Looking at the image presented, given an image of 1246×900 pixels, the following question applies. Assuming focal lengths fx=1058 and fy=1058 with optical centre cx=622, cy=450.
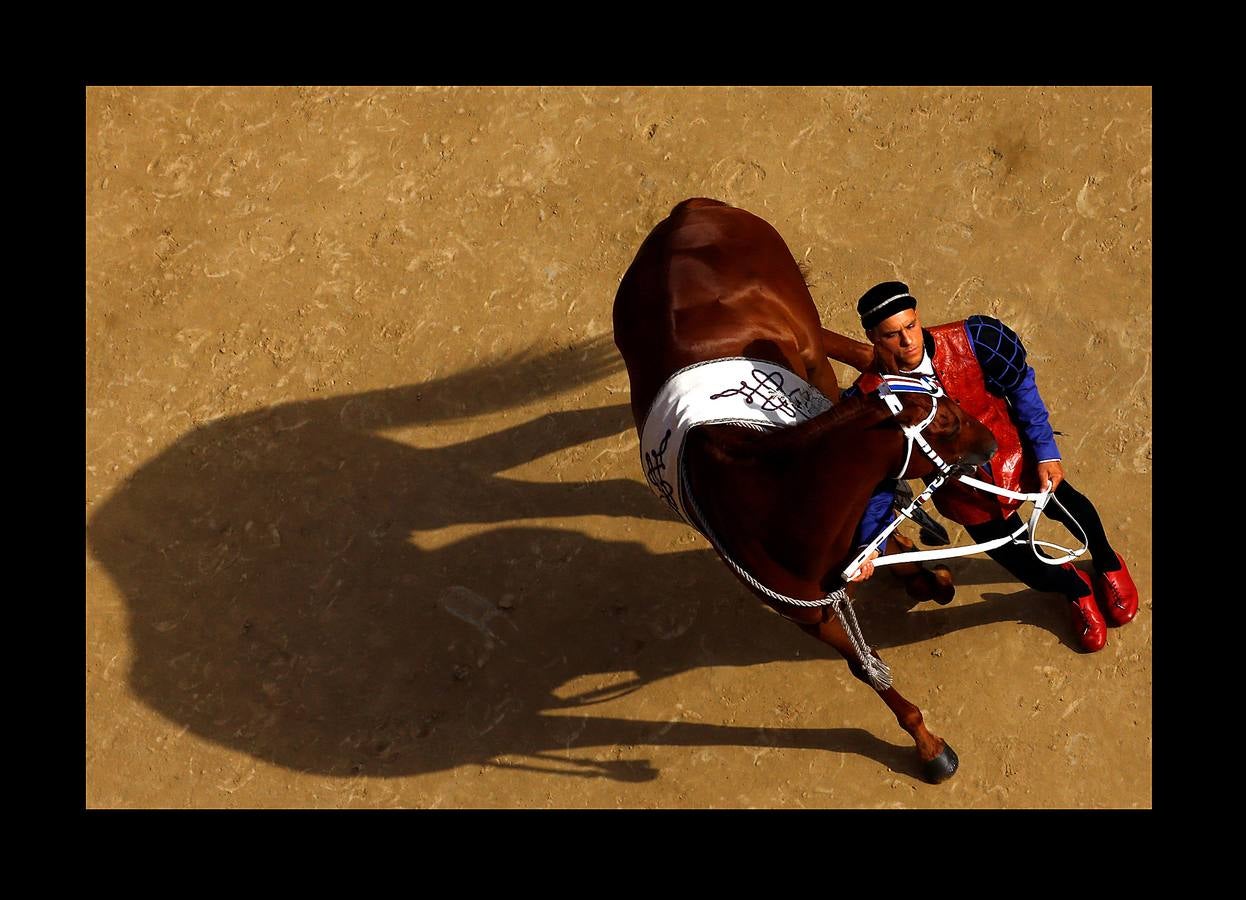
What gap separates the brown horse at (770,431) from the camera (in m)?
3.49

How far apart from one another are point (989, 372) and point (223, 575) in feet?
13.6

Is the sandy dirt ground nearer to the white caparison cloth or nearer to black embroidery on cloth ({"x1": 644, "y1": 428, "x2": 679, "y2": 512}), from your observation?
black embroidery on cloth ({"x1": 644, "y1": 428, "x2": 679, "y2": 512})

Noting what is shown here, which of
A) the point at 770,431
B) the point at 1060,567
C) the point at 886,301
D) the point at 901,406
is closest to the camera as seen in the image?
the point at 901,406

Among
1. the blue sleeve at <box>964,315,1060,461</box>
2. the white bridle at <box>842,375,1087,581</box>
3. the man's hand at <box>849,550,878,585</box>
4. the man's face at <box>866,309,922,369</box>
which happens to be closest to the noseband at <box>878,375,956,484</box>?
the white bridle at <box>842,375,1087,581</box>

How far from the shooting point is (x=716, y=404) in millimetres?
4051

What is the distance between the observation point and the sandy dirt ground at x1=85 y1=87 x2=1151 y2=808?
5391 millimetres

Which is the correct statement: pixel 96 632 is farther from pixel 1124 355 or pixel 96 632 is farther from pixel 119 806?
pixel 1124 355

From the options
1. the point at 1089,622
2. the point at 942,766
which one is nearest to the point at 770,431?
the point at 942,766

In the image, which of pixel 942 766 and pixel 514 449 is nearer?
pixel 942 766

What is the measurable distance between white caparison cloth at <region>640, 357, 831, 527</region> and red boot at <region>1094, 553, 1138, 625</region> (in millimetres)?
1933

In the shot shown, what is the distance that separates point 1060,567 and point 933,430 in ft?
6.36

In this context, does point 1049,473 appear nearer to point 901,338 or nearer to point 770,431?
point 901,338

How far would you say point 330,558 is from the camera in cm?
584


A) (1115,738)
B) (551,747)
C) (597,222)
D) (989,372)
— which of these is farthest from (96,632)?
(1115,738)
